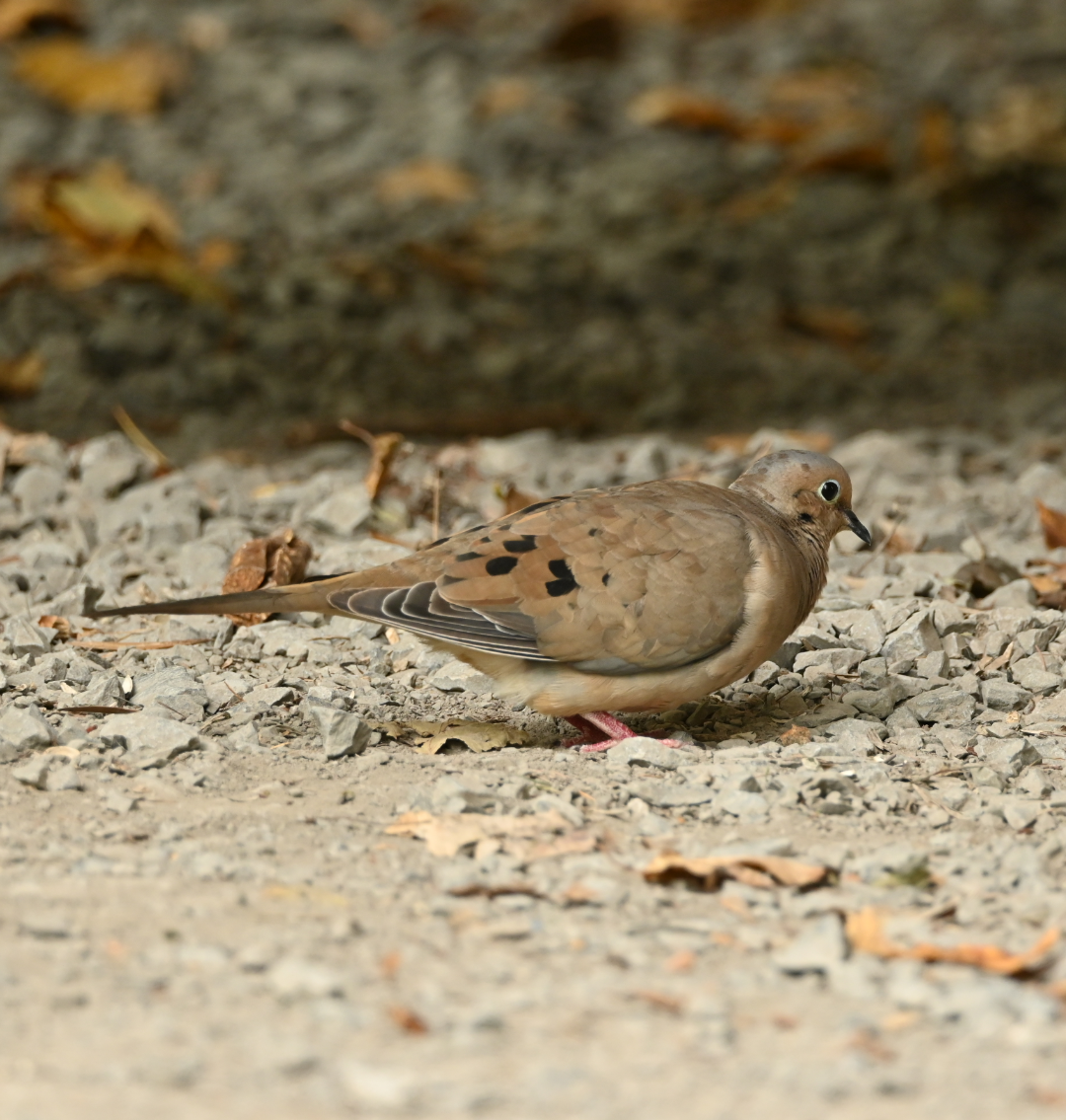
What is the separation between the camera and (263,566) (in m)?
4.05

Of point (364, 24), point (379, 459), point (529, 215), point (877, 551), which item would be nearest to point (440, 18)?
point (364, 24)

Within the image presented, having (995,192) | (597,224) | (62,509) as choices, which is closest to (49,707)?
(62,509)

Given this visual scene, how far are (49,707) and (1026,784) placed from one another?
2123mm

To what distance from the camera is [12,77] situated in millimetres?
8758

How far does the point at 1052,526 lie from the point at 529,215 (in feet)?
13.9

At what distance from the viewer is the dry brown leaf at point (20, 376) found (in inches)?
243

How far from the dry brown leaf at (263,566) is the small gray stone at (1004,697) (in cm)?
177

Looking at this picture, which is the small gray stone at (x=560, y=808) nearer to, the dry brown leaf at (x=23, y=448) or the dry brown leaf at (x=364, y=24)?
the dry brown leaf at (x=23, y=448)

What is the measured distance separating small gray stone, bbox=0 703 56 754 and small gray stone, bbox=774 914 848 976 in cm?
162

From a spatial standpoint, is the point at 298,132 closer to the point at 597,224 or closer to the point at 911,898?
the point at 597,224

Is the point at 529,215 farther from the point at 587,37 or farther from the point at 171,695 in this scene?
the point at 171,695

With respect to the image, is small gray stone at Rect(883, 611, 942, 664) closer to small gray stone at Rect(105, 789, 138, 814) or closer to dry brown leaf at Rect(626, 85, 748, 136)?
small gray stone at Rect(105, 789, 138, 814)

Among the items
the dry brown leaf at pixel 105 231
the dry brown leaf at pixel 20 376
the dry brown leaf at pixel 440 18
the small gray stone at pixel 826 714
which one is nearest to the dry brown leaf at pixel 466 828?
the small gray stone at pixel 826 714

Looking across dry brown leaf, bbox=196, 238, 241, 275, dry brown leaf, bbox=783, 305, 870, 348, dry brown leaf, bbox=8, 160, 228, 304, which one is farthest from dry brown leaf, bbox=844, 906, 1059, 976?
dry brown leaf, bbox=196, 238, 241, 275
